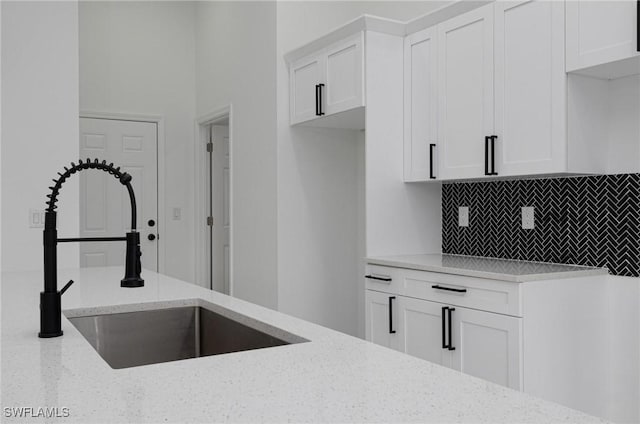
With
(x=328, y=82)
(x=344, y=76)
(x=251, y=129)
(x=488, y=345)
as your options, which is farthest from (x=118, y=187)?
(x=488, y=345)

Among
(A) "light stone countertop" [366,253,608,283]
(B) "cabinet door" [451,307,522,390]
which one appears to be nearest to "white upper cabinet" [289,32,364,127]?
(A) "light stone countertop" [366,253,608,283]

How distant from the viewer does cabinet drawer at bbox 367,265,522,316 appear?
2.55 meters

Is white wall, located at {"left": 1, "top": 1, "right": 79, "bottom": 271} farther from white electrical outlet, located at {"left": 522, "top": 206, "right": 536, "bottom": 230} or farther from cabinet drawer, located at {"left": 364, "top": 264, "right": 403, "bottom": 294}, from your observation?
white electrical outlet, located at {"left": 522, "top": 206, "right": 536, "bottom": 230}

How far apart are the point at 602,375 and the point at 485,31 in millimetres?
1754

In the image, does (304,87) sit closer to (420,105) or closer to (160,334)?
(420,105)

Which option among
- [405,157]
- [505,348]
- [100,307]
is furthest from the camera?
[405,157]

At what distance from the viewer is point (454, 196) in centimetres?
369

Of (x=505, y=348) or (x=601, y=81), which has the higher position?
(x=601, y=81)

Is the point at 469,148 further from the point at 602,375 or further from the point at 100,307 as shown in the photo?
the point at 100,307

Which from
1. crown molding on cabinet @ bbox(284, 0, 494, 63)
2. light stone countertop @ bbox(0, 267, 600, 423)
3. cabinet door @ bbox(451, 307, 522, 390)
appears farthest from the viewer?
crown molding on cabinet @ bbox(284, 0, 494, 63)

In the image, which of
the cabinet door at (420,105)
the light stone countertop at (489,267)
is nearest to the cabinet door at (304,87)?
the cabinet door at (420,105)

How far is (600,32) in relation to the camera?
2441 millimetres

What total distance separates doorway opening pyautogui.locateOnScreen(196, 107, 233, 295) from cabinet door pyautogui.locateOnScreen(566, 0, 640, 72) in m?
3.69

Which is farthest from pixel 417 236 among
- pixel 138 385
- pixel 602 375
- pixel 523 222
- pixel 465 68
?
pixel 138 385
